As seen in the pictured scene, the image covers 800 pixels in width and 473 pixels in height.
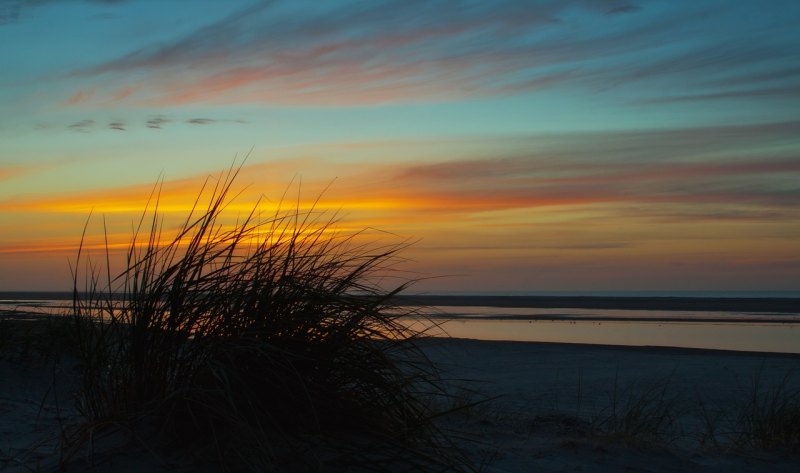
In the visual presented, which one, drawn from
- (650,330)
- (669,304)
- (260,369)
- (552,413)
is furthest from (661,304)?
(260,369)

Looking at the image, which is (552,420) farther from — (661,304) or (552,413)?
(661,304)

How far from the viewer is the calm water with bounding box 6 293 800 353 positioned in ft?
67.3

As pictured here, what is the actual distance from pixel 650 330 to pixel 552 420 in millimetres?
19522

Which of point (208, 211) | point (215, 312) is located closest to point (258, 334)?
point (215, 312)

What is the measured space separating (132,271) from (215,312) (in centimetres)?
107

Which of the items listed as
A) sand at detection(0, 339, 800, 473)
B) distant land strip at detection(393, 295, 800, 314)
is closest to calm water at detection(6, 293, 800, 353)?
sand at detection(0, 339, 800, 473)

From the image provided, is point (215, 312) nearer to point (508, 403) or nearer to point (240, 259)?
point (240, 259)

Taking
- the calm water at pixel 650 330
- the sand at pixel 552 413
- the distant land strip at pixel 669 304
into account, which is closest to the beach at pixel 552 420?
the sand at pixel 552 413

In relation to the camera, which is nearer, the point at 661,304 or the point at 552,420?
the point at 552,420

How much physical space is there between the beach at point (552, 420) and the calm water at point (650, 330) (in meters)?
5.14

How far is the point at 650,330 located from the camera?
25.5 m

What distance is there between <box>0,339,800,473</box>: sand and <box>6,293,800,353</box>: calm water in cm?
416

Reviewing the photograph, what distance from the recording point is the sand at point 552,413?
5.22 metres

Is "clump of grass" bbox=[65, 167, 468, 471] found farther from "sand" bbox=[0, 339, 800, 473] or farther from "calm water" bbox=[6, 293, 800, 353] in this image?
"calm water" bbox=[6, 293, 800, 353]
